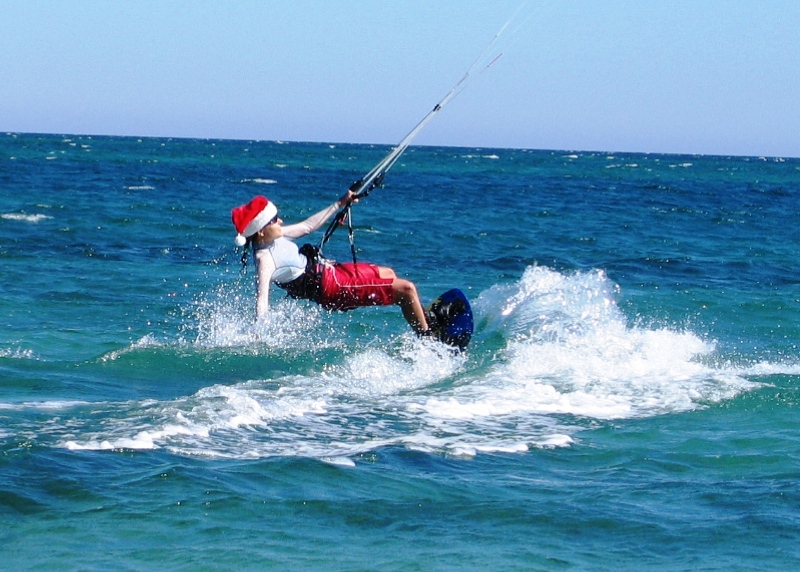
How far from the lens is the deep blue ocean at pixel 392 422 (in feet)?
19.0

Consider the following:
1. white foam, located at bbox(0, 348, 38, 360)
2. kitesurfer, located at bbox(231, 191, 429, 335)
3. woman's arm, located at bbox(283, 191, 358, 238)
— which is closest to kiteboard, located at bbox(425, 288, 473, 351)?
kitesurfer, located at bbox(231, 191, 429, 335)

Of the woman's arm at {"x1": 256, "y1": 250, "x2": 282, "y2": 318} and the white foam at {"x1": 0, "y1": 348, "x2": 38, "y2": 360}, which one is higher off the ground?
the woman's arm at {"x1": 256, "y1": 250, "x2": 282, "y2": 318}

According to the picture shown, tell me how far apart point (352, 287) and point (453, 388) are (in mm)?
1283

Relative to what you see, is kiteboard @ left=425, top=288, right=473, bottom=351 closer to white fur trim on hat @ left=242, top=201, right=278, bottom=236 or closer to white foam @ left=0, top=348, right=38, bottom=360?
white fur trim on hat @ left=242, top=201, right=278, bottom=236

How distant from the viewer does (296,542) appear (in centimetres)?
568

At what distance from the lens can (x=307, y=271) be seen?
9914mm

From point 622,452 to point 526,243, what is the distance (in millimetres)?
17658

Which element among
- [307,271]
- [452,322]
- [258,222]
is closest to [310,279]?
[307,271]

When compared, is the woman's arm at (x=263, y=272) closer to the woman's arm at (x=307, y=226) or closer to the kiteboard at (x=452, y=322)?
the woman's arm at (x=307, y=226)

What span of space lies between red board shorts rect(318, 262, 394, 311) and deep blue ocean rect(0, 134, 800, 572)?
2.09ft

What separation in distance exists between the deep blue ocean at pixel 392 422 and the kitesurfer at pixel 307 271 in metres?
0.66

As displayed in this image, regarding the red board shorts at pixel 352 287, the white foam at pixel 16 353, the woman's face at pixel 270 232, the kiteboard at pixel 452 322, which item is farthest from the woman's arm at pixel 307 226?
the white foam at pixel 16 353

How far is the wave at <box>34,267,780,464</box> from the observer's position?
7.68 meters

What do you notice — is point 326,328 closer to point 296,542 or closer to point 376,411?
point 376,411
